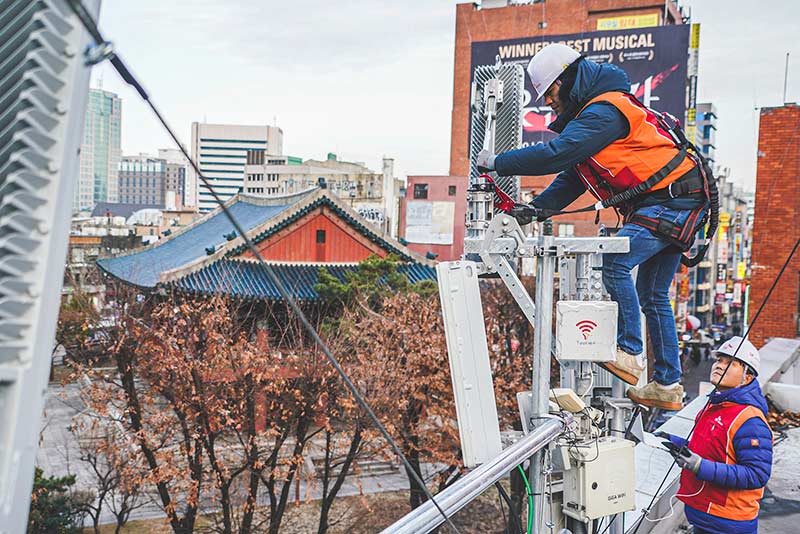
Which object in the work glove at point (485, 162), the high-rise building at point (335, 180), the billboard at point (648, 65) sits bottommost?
the work glove at point (485, 162)

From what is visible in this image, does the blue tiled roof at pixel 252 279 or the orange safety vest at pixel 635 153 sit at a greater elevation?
the orange safety vest at pixel 635 153

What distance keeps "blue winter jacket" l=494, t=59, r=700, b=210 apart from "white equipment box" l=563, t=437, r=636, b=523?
105cm

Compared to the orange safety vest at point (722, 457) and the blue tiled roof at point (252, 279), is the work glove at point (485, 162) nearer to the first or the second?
the orange safety vest at point (722, 457)

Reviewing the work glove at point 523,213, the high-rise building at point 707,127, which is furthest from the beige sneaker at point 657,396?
the high-rise building at point 707,127

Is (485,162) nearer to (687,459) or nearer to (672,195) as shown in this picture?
(672,195)

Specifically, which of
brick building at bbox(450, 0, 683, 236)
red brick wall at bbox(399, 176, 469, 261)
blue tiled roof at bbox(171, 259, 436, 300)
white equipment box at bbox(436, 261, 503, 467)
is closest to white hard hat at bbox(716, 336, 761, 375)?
white equipment box at bbox(436, 261, 503, 467)

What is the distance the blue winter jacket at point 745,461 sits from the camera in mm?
2996

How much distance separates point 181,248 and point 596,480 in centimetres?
2219

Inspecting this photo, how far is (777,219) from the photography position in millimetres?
16266

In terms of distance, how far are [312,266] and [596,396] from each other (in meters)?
15.9

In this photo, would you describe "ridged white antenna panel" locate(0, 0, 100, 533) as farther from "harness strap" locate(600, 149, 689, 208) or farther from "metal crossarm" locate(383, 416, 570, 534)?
"harness strap" locate(600, 149, 689, 208)

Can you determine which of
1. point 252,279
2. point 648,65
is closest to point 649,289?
point 252,279

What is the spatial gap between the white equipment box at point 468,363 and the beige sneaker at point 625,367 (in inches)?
26.7

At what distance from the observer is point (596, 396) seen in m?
3.34
